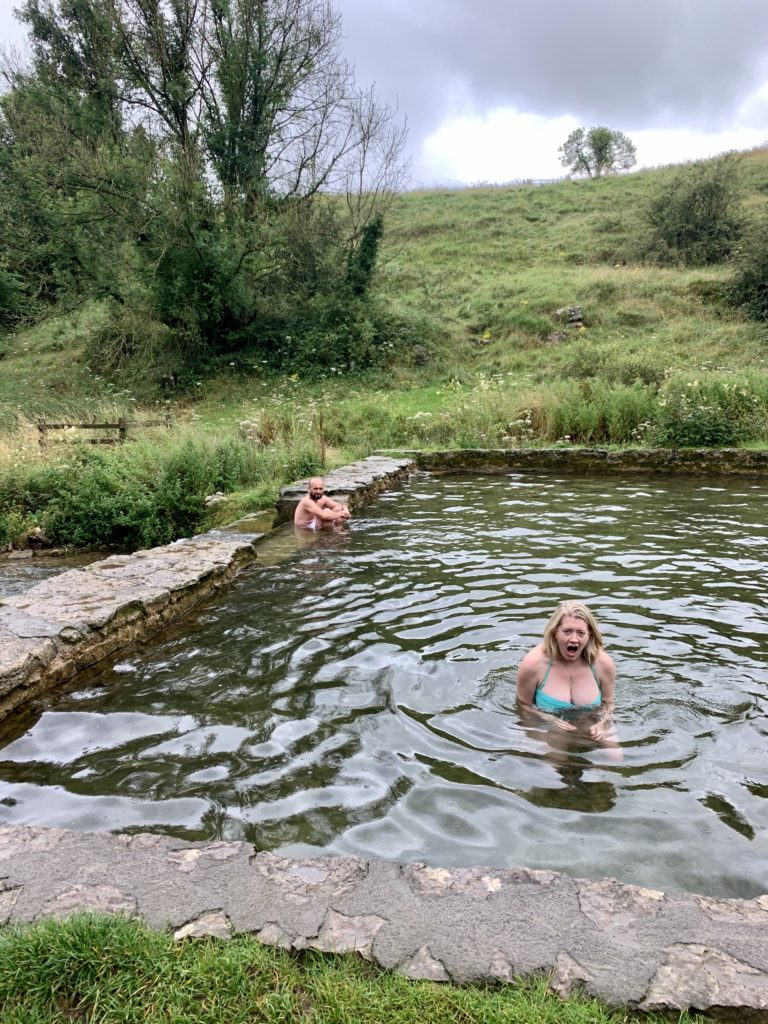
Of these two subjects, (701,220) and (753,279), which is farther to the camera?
(701,220)

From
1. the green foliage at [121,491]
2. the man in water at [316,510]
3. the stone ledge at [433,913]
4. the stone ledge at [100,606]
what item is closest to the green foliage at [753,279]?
the green foliage at [121,491]

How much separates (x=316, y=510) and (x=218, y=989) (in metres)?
6.74

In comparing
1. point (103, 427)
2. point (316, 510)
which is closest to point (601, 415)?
point (316, 510)

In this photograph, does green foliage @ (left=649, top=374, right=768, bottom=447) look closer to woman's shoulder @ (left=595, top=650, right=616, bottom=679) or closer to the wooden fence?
the wooden fence

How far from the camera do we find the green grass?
1941mm

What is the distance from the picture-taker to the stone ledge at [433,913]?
81.0 inches

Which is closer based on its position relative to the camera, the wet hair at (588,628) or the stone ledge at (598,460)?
the wet hair at (588,628)

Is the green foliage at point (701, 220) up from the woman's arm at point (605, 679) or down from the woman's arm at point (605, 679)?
up

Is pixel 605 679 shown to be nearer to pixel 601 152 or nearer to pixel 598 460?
pixel 598 460

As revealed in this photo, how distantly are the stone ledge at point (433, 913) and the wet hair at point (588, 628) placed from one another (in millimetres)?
1807

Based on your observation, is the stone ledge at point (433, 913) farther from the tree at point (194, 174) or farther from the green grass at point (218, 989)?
the tree at point (194, 174)

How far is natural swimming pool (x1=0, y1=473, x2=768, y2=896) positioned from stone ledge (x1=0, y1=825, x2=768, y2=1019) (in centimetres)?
35

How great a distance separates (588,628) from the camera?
13.7 feet

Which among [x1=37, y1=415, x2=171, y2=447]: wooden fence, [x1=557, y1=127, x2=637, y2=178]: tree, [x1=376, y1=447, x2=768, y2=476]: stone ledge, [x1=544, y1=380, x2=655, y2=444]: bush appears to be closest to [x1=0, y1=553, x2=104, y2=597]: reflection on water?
[x1=37, y1=415, x2=171, y2=447]: wooden fence
